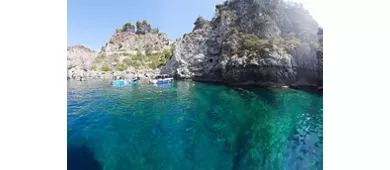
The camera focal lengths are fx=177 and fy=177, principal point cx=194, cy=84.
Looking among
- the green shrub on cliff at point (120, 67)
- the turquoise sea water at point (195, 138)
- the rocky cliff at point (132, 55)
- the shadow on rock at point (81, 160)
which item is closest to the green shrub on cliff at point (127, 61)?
the rocky cliff at point (132, 55)

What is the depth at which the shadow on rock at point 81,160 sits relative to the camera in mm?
2698

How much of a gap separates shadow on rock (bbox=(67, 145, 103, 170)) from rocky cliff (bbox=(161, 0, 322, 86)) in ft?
19.0

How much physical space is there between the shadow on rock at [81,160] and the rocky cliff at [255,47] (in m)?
5.78

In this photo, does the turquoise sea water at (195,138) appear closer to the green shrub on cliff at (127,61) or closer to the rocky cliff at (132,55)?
the rocky cliff at (132,55)

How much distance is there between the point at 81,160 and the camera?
9.30 feet

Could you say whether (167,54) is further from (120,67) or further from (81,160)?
(81,160)

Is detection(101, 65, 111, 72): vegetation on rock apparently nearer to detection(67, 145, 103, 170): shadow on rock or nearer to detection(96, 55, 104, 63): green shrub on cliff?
detection(96, 55, 104, 63): green shrub on cliff

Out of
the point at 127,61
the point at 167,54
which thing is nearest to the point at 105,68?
the point at 127,61

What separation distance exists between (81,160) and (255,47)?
10.3 m

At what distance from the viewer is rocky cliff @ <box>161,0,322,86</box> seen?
727 cm

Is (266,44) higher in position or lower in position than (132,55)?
lower
